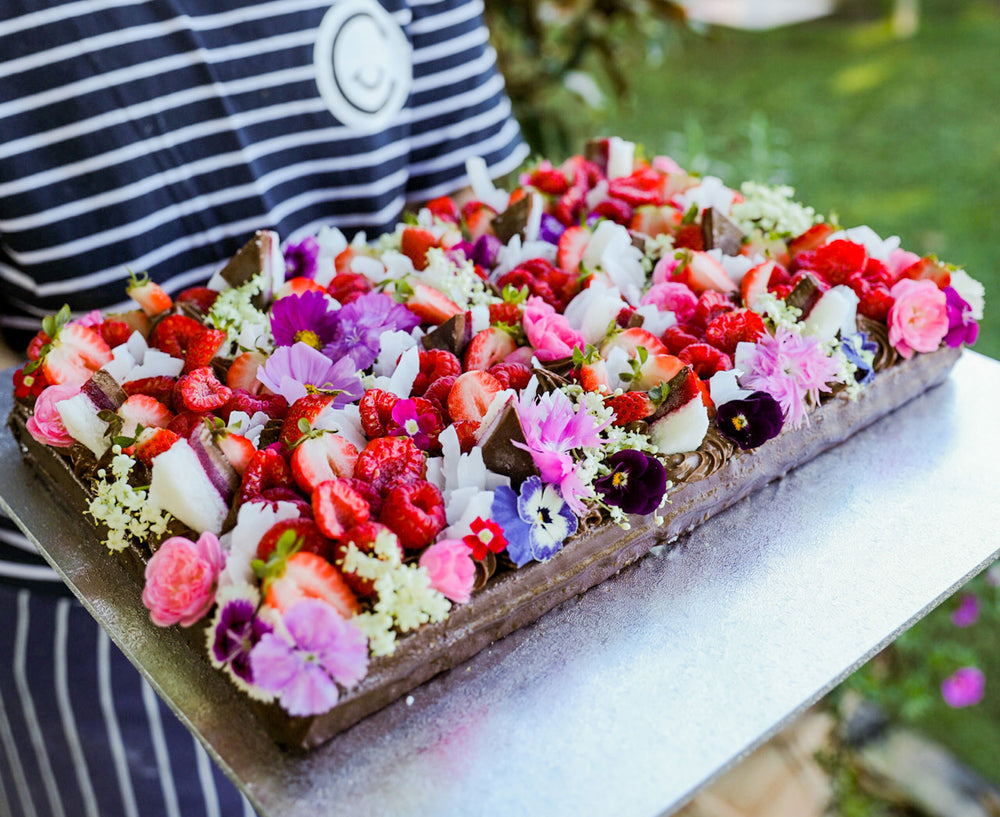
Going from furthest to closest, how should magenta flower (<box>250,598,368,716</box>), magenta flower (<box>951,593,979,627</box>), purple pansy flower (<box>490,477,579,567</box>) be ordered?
magenta flower (<box>951,593,979,627</box>) → purple pansy flower (<box>490,477,579,567</box>) → magenta flower (<box>250,598,368,716</box>)

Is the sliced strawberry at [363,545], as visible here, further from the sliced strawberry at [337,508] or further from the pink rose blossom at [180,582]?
the pink rose blossom at [180,582]

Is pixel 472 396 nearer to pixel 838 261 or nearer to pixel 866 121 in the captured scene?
pixel 838 261

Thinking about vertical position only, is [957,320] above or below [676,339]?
below

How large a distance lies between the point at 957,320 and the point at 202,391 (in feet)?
3.13

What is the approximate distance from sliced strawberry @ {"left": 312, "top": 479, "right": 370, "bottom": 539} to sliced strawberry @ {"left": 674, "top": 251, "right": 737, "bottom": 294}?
1.88 feet

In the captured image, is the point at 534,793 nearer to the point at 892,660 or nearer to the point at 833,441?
the point at 833,441

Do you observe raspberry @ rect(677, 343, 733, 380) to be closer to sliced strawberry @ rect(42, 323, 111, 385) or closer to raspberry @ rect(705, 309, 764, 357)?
raspberry @ rect(705, 309, 764, 357)

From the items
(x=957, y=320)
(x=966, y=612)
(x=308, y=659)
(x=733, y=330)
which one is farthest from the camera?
(x=966, y=612)

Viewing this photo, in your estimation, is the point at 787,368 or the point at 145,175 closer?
the point at 787,368

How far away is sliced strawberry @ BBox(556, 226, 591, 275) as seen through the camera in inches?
52.5

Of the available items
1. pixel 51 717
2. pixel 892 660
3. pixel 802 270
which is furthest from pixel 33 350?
pixel 892 660

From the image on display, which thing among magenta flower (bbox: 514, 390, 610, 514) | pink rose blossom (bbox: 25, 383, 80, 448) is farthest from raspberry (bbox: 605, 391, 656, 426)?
pink rose blossom (bbox: 25, 383, 80, 448)

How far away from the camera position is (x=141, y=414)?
1.06 metres

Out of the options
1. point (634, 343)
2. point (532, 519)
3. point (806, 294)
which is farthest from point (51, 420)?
point (806, 294)
